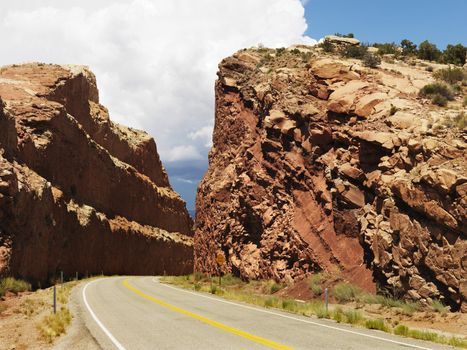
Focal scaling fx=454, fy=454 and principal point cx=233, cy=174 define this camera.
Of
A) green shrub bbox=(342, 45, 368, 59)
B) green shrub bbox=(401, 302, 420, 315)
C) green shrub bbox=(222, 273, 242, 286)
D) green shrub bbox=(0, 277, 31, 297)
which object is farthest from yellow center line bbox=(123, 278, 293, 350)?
green shrub bbox=(342, 45, 368, 59)

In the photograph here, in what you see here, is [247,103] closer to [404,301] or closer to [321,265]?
[321,265]

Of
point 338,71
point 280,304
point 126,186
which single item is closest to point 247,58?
point 338,71

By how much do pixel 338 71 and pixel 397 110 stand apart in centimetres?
697

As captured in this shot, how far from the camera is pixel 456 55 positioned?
3641cm

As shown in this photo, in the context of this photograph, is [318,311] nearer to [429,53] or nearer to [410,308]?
[410,308]

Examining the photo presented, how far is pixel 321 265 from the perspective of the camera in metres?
25.0

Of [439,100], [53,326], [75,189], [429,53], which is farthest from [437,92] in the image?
[75,189]

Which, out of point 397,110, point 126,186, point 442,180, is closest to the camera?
point 442,180

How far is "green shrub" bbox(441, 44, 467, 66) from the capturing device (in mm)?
35719

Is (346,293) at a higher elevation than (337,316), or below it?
higher

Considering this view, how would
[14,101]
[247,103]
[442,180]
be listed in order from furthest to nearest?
[14,101], [247,103], [442,180]

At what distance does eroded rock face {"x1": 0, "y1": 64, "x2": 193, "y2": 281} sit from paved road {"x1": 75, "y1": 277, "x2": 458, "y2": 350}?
19.1 m

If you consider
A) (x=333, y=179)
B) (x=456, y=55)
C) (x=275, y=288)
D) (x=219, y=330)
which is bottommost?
(x=219, y=330)

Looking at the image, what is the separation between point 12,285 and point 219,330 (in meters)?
23.4
